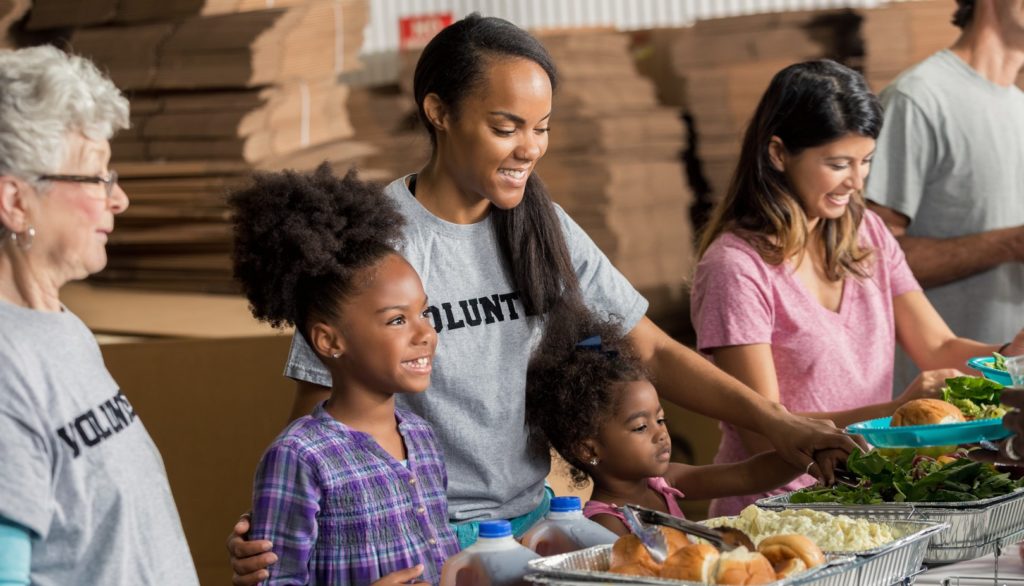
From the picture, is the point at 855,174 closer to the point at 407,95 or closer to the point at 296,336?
the point at 296,336

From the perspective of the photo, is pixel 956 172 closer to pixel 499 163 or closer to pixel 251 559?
pixel 499 163

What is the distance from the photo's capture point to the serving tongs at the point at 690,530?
1.53 metres

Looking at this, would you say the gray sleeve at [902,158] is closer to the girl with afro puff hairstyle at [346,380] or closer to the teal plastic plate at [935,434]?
the teal plastic plate at [935,434]

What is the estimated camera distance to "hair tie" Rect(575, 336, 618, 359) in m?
2.36

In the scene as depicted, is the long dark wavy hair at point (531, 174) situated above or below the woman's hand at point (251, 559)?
above

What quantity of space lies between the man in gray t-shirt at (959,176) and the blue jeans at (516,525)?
4.67ft

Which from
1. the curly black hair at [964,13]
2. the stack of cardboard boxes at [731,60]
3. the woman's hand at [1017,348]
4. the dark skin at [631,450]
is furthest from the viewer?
the stack of cardboard boxes at [731,60]

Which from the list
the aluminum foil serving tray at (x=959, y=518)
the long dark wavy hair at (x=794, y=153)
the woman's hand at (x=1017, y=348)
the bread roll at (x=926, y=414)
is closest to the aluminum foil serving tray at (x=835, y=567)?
the aluminum foil serving tray at (x=959, y=518)

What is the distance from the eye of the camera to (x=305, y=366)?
85.4 inches

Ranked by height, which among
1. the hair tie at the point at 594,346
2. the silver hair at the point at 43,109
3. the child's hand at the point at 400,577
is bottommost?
the child's hand at the point at 400,577

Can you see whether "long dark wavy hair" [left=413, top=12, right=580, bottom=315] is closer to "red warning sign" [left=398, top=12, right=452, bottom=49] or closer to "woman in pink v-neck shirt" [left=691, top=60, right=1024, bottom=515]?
"woman in pink v-neck shirt" [left=691, top=60, right=1024, bottom=515]

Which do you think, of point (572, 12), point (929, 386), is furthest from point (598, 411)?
point (572, 12)

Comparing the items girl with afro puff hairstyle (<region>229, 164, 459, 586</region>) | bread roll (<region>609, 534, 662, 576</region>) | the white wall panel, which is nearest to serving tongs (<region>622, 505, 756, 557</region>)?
bread roll (<region>609, 534, 662, 576</region>)

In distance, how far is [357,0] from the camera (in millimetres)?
3975
